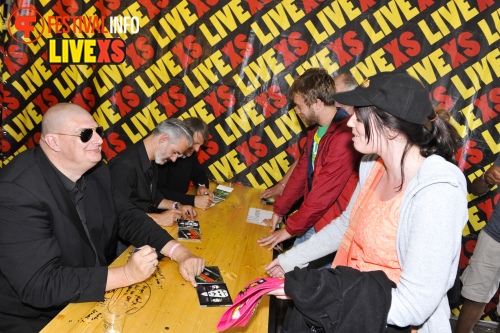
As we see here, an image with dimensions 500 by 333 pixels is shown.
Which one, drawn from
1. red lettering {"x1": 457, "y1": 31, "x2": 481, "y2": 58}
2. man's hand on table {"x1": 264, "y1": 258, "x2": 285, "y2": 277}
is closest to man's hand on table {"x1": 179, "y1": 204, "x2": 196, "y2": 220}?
man's hand on table {"x1": 264, "y1": 258, "x2": 285, "y2": 277}

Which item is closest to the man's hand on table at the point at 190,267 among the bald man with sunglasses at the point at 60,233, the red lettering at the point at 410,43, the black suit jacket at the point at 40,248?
the bald man with sunglasses at the point at 60,233

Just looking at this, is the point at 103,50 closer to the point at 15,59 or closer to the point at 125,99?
the point at 125,99

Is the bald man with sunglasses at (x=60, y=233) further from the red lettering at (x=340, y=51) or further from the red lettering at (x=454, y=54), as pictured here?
the red lettering at (x=454, y=54)

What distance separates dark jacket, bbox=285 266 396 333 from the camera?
48.6 inches

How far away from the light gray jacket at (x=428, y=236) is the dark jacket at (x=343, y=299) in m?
0.06

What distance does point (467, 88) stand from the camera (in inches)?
141

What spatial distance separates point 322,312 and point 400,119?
2.20ft

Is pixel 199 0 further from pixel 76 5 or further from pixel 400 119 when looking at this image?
pixel 400 119

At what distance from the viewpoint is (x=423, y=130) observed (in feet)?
4.42

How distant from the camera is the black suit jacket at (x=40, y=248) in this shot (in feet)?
5.28

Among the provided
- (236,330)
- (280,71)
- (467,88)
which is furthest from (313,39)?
(236,330)

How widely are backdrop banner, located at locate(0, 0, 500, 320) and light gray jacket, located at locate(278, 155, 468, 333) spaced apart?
A: 8.66 ft

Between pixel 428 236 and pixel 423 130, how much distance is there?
1.20 feet

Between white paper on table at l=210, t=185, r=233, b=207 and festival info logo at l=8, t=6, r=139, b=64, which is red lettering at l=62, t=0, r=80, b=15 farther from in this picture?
white paper on table at l=210, t=185, r=233, b=207
